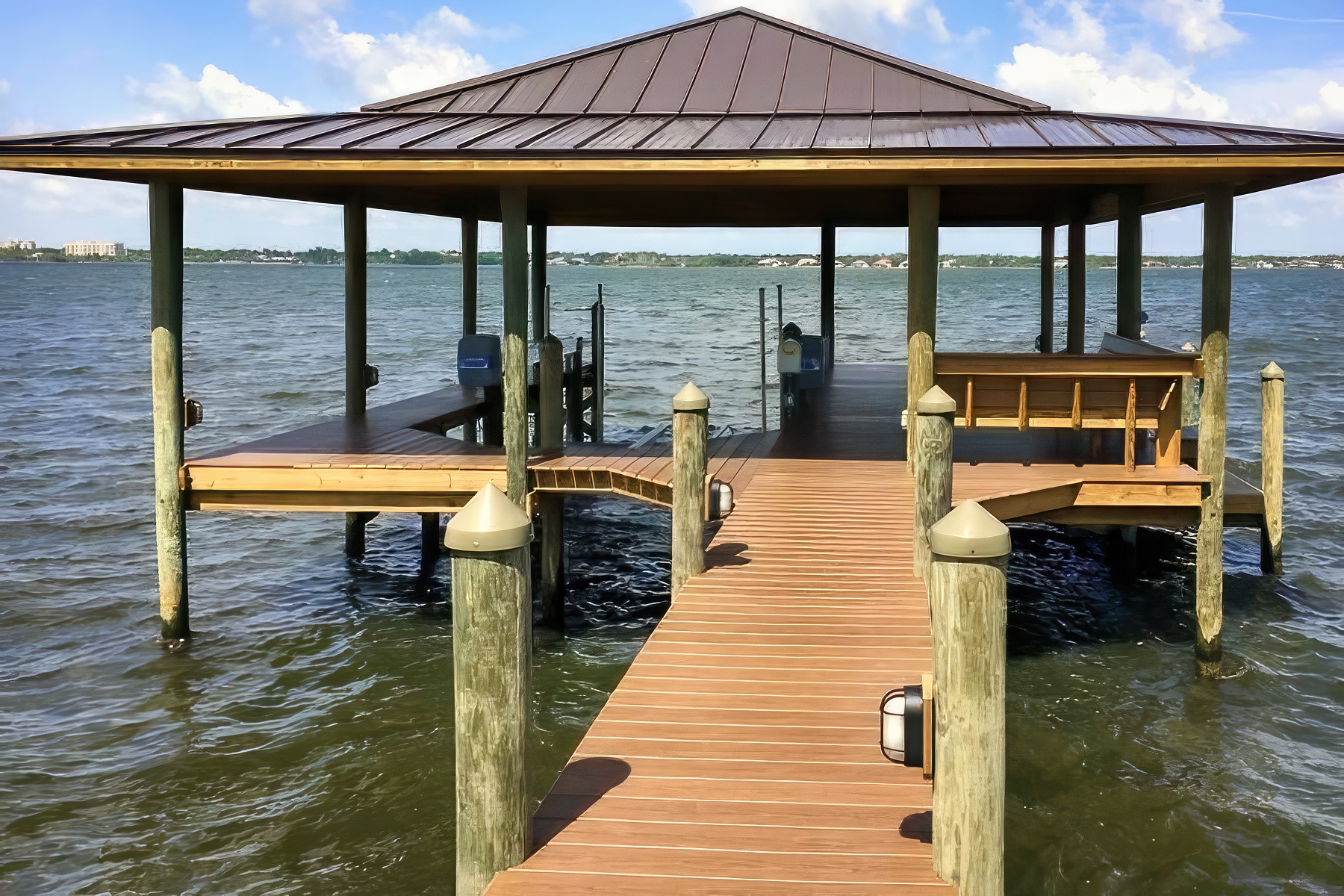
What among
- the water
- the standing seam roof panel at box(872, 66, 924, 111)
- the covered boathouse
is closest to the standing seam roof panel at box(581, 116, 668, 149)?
the covered boathouse

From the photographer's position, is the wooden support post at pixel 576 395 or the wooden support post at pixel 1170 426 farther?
the wooden support post at pixel 576 395

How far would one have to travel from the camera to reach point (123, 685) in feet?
37.7

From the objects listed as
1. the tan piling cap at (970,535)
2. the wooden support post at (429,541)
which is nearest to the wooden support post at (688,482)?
the tan piling cap at (970,535)

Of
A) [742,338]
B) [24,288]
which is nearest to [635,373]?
[742,338]

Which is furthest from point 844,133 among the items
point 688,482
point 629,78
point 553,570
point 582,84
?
point 553,570

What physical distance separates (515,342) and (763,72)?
564 centimetres

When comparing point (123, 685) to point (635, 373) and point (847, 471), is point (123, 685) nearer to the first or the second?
point (847, 471)

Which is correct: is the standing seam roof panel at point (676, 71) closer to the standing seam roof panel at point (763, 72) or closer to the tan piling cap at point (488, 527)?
the standing seam roof panel at point (763, 72)

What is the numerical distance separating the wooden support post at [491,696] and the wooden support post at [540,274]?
13376 millimetres

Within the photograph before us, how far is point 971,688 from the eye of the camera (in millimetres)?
4242

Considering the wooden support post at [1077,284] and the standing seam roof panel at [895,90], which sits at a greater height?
the standing seam roof panel at [895,90]

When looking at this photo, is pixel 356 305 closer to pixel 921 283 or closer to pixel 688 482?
pixel 921 283

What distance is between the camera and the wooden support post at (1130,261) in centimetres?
1429

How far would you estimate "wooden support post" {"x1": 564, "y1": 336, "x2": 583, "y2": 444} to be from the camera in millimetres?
17625
